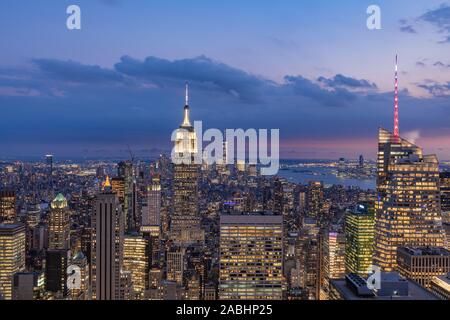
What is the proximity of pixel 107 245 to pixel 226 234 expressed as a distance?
12.2ft

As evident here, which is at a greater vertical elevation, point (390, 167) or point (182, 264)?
point (390, 167)

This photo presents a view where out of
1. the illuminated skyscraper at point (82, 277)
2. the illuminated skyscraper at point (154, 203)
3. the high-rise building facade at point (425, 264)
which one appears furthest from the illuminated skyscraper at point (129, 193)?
the high-rise building facade at point (425, 264)

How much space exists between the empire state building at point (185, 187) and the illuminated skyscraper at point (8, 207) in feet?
18.7

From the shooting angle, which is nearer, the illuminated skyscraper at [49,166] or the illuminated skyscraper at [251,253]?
the illuminated skyscraper at [49,166]

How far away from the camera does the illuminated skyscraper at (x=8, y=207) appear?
14562mm

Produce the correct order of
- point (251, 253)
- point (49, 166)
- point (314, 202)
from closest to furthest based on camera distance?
point (49, 166) → point (251, 253) → point (314, 202)

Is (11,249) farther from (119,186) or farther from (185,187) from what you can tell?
(185,187)

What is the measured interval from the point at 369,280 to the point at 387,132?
13.5m

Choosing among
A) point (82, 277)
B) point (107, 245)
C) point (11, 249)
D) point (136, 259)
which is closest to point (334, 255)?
point (136, 259)

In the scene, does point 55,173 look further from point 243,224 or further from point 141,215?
point 141,215

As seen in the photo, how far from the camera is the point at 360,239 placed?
50.0 ft

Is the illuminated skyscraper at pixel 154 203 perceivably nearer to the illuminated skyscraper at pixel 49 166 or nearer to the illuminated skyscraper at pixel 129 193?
the illuminated skyscraper at pixel 129 193

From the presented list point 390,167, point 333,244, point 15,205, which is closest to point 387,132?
point 390,167

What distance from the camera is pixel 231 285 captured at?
12.4 meters
